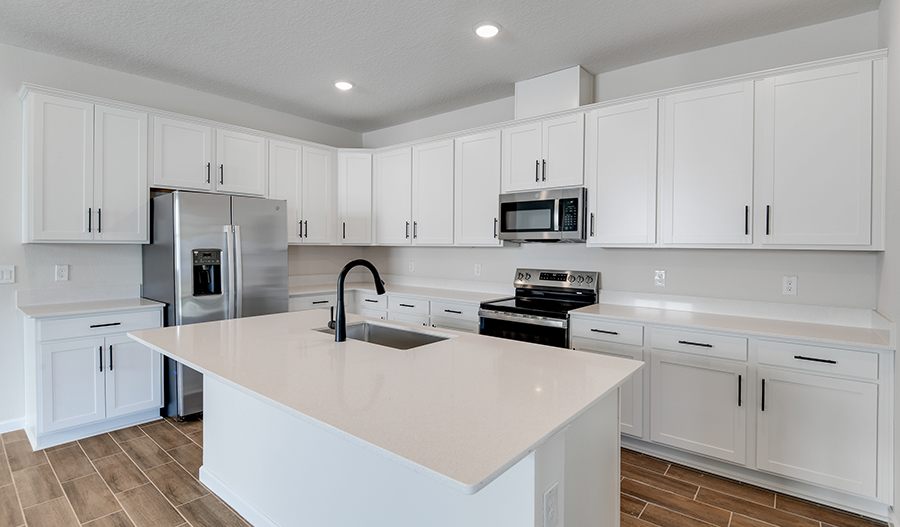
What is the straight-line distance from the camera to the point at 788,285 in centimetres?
268

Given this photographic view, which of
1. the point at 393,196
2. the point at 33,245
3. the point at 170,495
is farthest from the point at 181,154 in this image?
the point at 170,495

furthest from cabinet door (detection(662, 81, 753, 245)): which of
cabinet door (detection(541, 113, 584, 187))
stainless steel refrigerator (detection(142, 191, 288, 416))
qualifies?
stainless steel refrigerator (detection(142, 191, 288, 416))

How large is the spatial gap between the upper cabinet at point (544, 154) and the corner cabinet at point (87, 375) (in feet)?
9.55

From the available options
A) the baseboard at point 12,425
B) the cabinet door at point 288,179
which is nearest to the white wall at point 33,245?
the baseboard at point 12,425

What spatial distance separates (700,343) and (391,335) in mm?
1767

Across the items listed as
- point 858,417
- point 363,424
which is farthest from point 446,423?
point 858,417

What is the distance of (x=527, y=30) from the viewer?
2746mm

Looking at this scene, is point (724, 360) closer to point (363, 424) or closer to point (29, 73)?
point (363, 424)

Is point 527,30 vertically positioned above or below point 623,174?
above

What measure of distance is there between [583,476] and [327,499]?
3.19 feet

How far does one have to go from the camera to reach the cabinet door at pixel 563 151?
10.5ft

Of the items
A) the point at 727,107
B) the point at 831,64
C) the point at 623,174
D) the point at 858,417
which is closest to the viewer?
the point at 858,417

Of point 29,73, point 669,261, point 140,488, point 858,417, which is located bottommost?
point 140,488

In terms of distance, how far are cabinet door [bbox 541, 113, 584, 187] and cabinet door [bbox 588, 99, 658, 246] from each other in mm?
89
